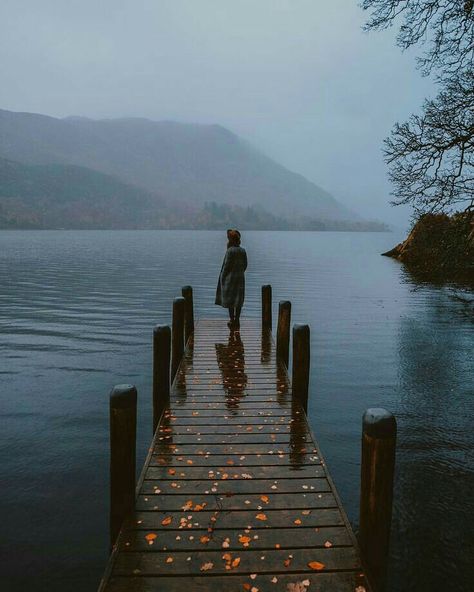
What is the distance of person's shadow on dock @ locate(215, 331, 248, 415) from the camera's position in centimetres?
865

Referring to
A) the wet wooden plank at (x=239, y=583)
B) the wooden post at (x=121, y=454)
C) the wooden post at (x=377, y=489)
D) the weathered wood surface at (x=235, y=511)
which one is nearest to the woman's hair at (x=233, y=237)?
the weathered wood surface at (x=235, y=511)

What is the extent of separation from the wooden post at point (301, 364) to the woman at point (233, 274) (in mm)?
4749

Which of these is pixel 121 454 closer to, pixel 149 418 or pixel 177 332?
pixel 149 418

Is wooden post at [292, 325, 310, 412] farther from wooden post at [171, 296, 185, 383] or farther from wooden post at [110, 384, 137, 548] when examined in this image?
wooden post at [110, 384, 137, 548]

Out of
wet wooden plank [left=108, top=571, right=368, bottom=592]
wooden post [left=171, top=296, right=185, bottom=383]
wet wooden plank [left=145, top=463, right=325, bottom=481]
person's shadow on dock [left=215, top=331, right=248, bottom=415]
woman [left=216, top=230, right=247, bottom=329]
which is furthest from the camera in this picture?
woman [left=216, top=230, right=247, bottom=329]

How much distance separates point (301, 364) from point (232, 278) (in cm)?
531

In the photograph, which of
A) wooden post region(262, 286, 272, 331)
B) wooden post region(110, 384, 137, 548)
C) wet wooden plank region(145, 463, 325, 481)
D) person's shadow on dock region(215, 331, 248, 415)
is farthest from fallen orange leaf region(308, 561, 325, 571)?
wooden post region(262, 286, 272, 331)

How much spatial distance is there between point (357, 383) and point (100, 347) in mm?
9101

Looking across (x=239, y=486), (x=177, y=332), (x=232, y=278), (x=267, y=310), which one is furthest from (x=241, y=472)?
(x=267, y=310)

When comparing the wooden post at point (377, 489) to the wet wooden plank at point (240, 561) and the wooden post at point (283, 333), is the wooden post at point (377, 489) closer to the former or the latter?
the wet wooden plank at point (240, 561)

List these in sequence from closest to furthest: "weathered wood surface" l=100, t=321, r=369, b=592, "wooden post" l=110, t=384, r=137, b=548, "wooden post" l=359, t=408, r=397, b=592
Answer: "weathered wood surface" l=100, t=321, r=369, b=592, "wooden post" l=359, t=408, r=397, b=592, "wooden post" l=110, t=384, r=137, b=548

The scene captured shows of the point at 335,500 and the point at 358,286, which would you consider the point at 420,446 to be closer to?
the point at 335,500

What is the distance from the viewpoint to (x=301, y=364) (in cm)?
861

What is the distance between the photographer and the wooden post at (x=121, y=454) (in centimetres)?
494
